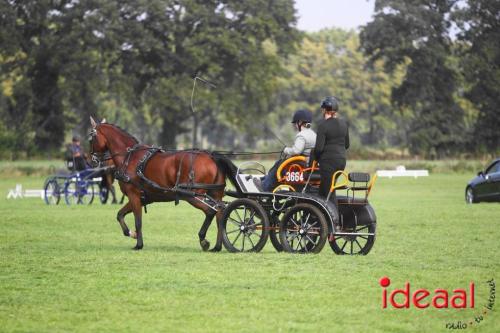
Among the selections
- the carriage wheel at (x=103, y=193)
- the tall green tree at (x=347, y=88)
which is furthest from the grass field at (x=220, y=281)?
the tall green tree at (x=347, y=88)

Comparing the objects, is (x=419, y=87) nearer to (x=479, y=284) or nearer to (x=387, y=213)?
(x=387, y=213)

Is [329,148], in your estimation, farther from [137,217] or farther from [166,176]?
[137,217]

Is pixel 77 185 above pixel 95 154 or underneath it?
underneath

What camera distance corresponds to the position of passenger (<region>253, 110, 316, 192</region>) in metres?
15.5

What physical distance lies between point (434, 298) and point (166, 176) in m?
7.10

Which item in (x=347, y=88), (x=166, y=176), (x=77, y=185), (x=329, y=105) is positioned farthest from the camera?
(x=347, y=88)

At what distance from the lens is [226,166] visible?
17.1m

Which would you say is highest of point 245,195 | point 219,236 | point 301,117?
point 301,117

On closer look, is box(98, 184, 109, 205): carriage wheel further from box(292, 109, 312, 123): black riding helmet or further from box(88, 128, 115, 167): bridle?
box(292, 109, 312, 123): black riding helmet

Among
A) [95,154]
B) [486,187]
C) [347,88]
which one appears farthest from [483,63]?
[95,154]

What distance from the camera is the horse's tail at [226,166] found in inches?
667

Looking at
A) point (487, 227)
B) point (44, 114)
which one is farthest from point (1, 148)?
point (487, 227)

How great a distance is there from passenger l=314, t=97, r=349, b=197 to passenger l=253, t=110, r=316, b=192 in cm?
35

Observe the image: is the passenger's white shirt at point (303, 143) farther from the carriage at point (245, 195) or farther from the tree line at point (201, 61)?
the tree line at point (201, 61)
